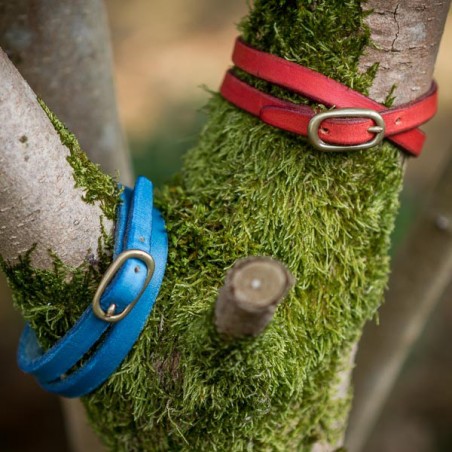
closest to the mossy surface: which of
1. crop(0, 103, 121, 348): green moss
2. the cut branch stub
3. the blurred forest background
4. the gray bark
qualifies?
crop(0, 103, 121, 348): green moss

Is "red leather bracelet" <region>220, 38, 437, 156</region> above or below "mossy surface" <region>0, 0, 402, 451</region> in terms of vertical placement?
above

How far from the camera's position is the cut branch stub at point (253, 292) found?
603 mm

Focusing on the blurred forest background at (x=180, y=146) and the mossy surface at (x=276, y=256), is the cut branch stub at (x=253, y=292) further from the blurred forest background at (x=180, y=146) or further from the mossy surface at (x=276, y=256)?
the blurred forest background at (x=180, y=146)

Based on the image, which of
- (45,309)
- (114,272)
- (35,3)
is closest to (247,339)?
(114,272)

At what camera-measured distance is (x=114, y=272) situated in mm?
753

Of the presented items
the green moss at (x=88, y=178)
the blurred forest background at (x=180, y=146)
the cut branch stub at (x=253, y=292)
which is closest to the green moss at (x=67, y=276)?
the green moss at (x=88, y=178)

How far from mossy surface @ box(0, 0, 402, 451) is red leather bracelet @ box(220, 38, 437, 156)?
0.02 m

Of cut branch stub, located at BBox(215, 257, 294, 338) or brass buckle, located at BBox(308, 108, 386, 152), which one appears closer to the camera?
cut branch stub, located at BBox(215, 257, 294, 338)

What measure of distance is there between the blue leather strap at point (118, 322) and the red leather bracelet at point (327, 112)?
0.81ft

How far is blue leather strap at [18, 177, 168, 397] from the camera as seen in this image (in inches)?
29.8

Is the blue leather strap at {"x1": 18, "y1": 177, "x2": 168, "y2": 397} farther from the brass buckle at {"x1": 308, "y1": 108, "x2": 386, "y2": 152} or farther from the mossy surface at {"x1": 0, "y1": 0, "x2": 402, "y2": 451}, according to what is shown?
the brass buckle at {"x1": 308, "y1": 108, "x2": 386, "y2": 152}

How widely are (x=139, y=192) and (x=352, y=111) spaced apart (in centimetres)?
35

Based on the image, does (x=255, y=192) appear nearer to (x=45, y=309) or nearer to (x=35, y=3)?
(x=45, y=309)

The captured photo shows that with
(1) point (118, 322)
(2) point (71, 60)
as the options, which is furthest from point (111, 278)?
(2) point (71, 60)
